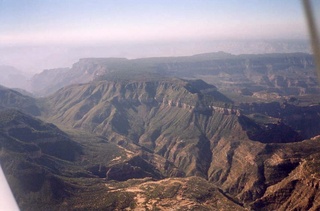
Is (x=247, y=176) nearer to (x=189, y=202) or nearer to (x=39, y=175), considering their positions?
(x=189, y=202)

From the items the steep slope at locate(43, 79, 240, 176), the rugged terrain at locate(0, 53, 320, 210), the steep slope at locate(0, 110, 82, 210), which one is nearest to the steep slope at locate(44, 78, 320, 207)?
the steep slope at locate(43, 79, 240, 176)

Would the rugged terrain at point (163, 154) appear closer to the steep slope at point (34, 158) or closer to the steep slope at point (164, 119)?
the steep slope at point (34, 158)

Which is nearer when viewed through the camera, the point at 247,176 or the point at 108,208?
the point at 108,208

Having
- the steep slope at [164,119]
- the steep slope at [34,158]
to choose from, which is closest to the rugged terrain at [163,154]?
the steep slope at [34,158]

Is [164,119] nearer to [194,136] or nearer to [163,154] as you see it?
[194,136]

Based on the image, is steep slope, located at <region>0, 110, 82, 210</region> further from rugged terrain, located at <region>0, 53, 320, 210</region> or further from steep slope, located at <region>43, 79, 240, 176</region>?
steep slope, located at <region>43, 79, 240, 176</region>

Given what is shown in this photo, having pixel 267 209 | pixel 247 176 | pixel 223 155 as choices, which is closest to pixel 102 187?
pixel 267 209

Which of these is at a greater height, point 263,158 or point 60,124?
point 60,124

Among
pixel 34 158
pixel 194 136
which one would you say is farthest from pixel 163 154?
pixel 34 158
